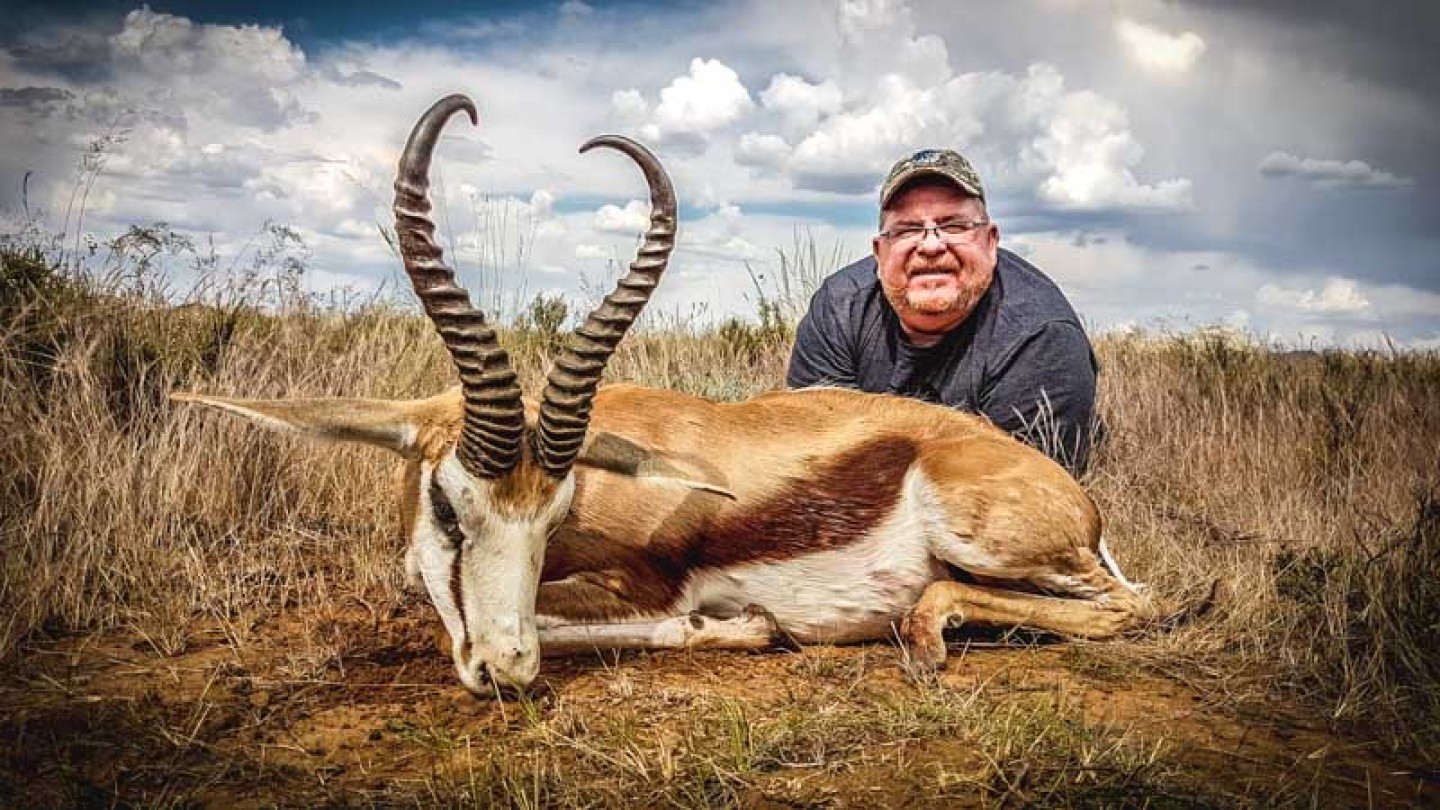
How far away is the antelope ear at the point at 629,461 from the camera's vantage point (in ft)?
14.2

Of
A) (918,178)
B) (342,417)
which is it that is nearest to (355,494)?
(342,417)

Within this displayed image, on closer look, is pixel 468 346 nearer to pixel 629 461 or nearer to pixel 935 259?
pixel 629 461

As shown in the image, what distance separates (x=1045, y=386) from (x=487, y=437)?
13.1 feet

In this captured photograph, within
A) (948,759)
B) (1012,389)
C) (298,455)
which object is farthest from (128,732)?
(1012,389)

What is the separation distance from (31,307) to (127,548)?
266 cm

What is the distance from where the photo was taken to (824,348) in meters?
7.38

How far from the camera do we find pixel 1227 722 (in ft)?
13.1

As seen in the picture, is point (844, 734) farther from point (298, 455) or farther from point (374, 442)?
point (298, 455)

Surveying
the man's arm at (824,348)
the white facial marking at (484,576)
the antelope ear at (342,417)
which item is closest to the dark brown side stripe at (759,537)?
the white facial marking at (484,576)

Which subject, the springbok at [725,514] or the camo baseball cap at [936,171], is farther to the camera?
the camo baseball cap at [936,171]

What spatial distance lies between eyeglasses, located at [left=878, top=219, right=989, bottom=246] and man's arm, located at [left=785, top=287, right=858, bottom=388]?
0.90 metres

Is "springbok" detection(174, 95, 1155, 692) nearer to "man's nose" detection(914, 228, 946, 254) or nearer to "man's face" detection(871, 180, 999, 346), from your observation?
"man's face" detection(871, 180, 999, 346)

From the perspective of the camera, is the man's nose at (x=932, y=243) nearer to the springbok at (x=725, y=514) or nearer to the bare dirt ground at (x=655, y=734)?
the springbok at (x=725, y=514)

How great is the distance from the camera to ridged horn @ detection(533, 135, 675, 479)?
3947mm
